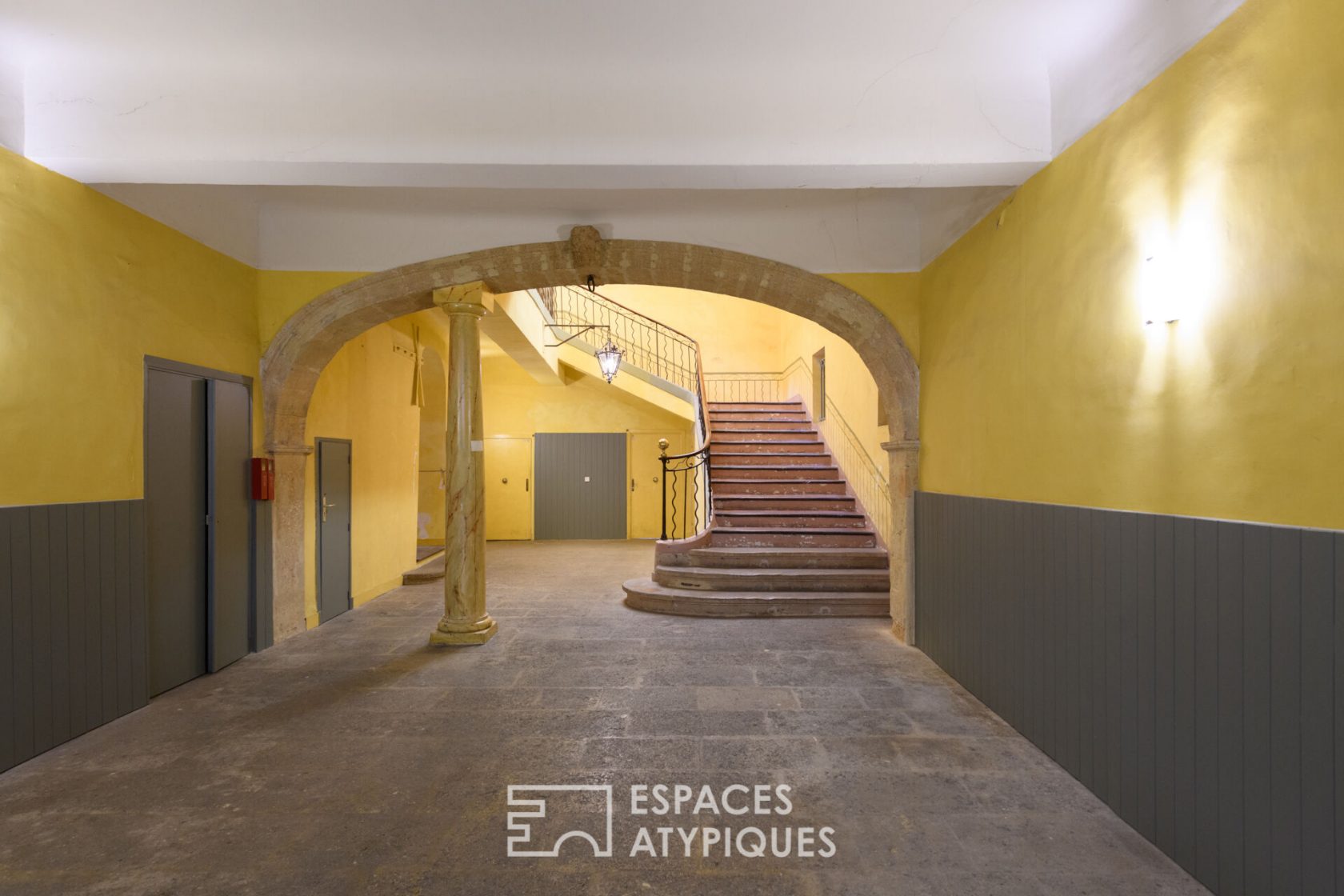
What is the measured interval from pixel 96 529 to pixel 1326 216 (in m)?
5.29

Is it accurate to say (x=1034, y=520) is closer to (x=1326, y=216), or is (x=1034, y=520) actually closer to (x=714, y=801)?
(x=1326, y=216)

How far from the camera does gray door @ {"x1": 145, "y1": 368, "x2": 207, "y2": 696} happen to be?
3996mm

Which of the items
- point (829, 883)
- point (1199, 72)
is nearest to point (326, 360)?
point (829, 883)

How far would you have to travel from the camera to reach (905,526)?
4.99 meters

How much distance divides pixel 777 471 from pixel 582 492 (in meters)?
4.71

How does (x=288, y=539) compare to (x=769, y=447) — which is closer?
(x=288, y=539)

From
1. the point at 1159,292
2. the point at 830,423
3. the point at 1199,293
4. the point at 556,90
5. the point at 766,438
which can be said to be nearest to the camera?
the point at 1199,293

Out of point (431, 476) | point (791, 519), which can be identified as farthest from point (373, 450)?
point (791, 519)

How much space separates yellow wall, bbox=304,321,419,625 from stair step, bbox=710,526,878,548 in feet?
Result: 11.5

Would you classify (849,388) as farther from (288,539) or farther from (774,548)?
(288,539)

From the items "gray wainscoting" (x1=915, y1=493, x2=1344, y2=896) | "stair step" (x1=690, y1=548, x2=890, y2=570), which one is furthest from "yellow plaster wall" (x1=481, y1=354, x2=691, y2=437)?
"gray wainscoting" (x1=915, y1=493, x2=1344, y2=896)

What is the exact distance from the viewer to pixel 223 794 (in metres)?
2.80

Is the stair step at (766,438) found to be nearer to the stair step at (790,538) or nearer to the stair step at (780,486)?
the stair step at (780,486)

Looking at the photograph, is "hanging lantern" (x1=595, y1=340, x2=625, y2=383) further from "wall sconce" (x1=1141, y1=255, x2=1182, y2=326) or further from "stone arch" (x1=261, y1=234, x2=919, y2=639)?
"wall sconce" (x1=1141, y1=255, x2=1182, y2=326)
